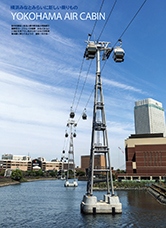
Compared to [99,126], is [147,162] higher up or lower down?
lower down

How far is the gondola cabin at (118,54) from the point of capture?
3120cm

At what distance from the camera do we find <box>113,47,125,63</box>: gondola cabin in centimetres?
3120

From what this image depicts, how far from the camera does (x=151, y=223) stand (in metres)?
31.0

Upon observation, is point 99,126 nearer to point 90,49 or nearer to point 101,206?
point 101,206

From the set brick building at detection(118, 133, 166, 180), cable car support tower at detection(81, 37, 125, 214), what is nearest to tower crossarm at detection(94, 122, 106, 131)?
cable car support tower at detection(81, 37, 125, 214)

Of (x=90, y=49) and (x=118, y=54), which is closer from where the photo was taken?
(x=118, y=54)

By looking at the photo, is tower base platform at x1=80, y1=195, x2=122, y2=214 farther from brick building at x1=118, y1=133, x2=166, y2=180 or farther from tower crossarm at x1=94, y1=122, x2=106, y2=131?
brick building at x1=118, y1=133, x2=166, y2=180

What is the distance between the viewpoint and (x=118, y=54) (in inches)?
1228

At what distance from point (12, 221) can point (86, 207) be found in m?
11.0

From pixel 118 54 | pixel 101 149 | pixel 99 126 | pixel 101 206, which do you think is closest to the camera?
pixel 118 54

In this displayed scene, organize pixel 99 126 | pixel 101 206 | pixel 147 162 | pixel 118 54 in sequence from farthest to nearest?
pixel 147 162, pixel 99 126, pixel 101 206, pixel 118 54

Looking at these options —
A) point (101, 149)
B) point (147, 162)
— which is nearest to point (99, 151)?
point (101, 149)

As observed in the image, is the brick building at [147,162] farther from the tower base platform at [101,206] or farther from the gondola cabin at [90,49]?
the gondola cabin at [90,49]

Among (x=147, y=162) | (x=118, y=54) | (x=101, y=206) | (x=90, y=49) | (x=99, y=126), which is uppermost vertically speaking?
(x=90, y=49)
